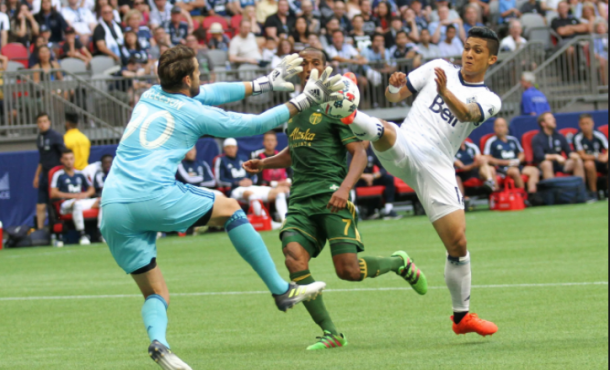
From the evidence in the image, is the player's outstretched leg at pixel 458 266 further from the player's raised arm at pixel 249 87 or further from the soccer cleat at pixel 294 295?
the player's raised arm at pixel 249 87

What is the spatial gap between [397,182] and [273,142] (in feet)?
9.63

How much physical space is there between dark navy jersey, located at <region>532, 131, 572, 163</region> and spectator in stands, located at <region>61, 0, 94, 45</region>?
9.56 meters

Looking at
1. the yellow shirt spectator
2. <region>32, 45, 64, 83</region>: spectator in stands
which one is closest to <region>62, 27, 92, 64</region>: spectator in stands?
<region>32, 45, 64, 83</region>: spectator in stands

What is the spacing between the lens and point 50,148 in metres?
17.0

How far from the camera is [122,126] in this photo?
19.5m

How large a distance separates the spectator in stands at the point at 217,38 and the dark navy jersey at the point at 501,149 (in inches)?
255

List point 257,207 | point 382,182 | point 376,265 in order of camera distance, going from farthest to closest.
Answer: point 382,182 → point 257,207 → point 376,265

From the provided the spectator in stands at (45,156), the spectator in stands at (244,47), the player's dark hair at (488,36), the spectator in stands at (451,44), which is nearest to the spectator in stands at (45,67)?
the spectator in stands at (45,156)

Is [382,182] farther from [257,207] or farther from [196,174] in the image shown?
[196,174]

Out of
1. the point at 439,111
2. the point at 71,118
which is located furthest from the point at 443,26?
the point at 439,111

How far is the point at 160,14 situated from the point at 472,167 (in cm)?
765

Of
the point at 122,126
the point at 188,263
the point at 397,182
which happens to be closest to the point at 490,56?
the point at 188,263

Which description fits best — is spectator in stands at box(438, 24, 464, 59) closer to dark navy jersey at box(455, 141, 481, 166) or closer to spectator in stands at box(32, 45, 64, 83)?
dark navy jersey at box(455, 141, 481, 166)

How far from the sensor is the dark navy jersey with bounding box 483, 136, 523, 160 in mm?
19297
